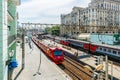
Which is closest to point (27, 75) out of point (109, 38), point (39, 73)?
point (39, 73)

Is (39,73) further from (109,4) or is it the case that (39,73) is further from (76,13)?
(109,4)

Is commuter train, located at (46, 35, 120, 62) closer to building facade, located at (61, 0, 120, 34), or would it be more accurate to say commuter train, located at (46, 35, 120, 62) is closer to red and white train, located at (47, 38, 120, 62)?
red and white train, located at (47, 38, 120, 62)

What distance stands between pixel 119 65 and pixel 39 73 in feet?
44.9

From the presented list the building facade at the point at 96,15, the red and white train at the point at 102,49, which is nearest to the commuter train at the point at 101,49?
the red and white train at the point at 102,49

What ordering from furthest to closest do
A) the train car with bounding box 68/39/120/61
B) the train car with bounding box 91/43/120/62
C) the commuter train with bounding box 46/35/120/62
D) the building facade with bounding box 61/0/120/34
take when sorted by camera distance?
the building facade with bounding box 61/0/120/34 → the commuter train with bounding box 46/35/120/62 → the train car with bounding box 68/39/120/61 → the train car with bounding box 91/43/120/62

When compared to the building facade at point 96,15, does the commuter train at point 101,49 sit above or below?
below

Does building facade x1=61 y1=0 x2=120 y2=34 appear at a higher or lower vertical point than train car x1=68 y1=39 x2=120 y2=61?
higher

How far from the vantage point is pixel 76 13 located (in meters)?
104

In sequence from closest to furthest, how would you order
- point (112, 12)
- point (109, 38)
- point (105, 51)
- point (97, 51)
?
point (105, 51), point (97, 51), point (109, 38), point (112, 12)

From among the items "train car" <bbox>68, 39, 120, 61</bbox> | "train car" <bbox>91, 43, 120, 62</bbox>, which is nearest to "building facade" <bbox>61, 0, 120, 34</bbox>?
"train car" <bbox>68, 39, 120, 61</bbox>

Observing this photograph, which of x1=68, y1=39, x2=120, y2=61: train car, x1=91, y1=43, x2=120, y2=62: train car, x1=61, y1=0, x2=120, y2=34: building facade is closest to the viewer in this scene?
x1=91, y1=43, x2=120, y2=62: train car

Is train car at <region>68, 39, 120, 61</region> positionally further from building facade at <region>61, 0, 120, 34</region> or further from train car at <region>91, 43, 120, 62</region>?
building facade at <region>61, 0, 120, 34</region>

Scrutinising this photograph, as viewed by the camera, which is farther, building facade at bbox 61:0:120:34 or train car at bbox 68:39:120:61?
building facade at bbox 61:0:120:34

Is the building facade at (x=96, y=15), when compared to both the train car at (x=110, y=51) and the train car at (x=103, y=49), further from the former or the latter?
the train car at (x=110, y=51)
